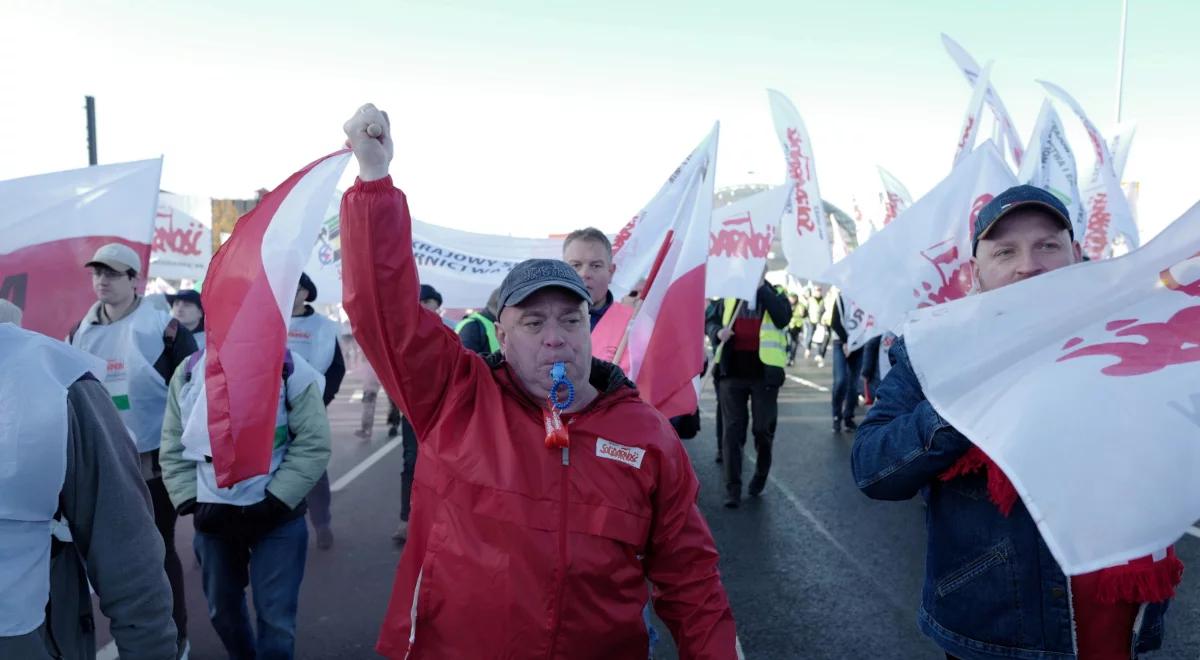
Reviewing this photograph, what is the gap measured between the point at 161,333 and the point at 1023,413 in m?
4.03

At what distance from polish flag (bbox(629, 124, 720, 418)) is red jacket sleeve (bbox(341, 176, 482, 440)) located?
169 centimetres

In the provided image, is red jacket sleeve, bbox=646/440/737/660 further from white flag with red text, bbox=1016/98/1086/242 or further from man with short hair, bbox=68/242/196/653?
white flag with red text, bbox=1016/98/1086/242

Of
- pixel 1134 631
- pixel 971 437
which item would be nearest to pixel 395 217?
pixel 971 437

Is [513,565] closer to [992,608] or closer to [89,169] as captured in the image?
[992,608]

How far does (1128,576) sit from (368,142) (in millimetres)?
A: 1916

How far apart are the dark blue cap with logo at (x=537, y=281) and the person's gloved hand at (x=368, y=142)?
439 mm

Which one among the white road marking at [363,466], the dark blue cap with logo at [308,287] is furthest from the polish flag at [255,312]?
the white road marking at [363,466]

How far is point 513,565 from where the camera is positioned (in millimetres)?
1787

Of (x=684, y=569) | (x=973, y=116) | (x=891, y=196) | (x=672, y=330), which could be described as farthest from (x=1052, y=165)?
(x=684, y=569)

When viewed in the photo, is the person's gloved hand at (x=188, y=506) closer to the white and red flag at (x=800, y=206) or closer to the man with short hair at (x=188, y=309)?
the man with short hair at (x=188, y=309)

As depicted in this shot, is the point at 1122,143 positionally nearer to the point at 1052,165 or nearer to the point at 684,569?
the point at 1052,165

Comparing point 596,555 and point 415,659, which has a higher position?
point 596,555

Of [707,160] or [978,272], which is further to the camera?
[707,160]

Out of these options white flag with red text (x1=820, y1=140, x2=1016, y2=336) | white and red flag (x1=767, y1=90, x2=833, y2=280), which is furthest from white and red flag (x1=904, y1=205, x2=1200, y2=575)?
white and red flag (x1=767, y1=90, x2=833, y2=280)
